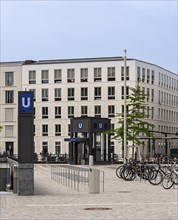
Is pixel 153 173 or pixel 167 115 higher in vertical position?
pixel 167 115

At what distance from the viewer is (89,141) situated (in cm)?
5681

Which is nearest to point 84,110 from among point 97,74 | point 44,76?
point 97,74

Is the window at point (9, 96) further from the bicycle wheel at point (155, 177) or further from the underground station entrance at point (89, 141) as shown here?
the bicycle wheel at point (155, 177)

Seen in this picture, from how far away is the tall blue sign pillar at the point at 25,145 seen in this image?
20.0 m

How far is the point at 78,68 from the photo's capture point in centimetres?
9619

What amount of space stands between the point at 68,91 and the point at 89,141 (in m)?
40.4

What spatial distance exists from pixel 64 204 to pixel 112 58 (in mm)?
80710

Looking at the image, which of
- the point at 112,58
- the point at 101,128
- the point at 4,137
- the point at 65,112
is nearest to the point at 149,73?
A: the point at 112,58

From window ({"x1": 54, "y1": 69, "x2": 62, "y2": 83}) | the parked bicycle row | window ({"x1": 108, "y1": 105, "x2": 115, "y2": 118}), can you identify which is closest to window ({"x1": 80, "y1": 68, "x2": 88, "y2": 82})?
window ({"x1": 54, "y1": 69, "x2": 62, "y2": 83})

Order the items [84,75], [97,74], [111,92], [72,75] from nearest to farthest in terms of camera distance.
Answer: [111,92] < [97,74] < [84,75] < [72,75]

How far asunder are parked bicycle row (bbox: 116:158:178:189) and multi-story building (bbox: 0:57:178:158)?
60.5 meters

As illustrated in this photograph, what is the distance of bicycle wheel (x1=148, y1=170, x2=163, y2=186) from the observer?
2653cm

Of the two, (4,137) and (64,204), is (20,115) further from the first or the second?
(4,137)

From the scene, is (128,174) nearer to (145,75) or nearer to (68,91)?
(68,91)
